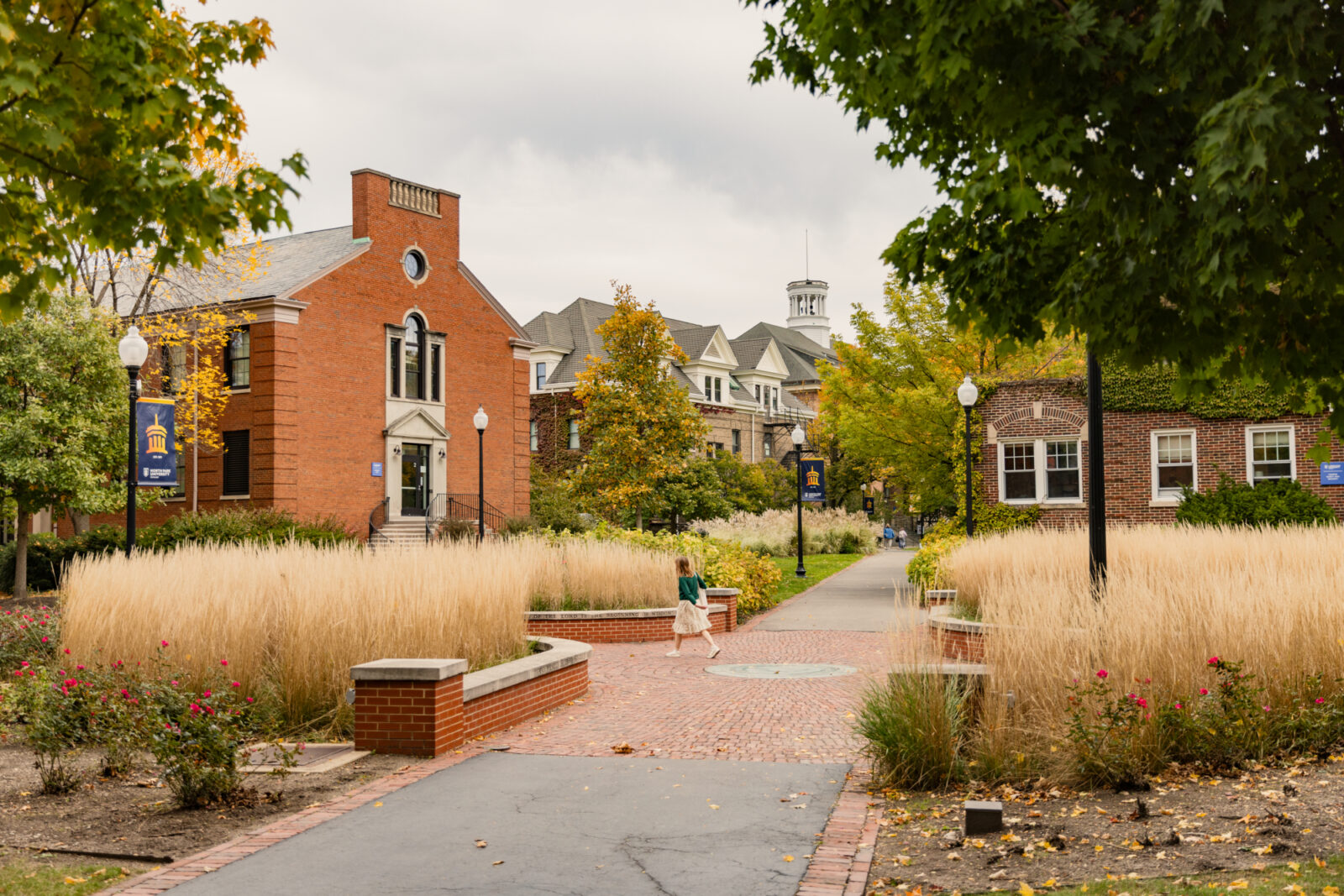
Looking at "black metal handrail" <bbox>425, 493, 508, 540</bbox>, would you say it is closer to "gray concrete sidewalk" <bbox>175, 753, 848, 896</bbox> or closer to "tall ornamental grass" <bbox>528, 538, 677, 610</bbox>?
"tall ornamental grass" <bbox>528, 538, 677, 610</bbox>

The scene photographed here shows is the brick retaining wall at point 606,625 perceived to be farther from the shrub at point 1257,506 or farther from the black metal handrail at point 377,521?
the black metal handrail at point 377,521

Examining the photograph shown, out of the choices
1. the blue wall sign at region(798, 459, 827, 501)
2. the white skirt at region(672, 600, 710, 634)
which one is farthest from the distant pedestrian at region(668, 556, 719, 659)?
the blue wall sign at region(798, 459, 827, 501)

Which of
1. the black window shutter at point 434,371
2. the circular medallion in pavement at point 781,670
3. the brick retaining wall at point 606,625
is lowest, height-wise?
the circular medallion in pavement at point 781,670

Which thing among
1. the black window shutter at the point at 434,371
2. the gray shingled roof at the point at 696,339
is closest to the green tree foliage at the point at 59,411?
the black window shutter at the point at 434,371

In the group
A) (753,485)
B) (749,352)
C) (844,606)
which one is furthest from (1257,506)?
(749,352)

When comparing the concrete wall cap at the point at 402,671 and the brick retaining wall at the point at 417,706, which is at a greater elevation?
the concrete wall cap at the point at 402,671

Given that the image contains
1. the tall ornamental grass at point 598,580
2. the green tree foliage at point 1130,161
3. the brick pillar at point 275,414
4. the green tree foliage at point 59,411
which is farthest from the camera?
the brick pillar at point 275,414

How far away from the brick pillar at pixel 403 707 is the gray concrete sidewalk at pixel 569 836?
1.73 ft

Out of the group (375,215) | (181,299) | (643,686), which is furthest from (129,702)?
(375,215)

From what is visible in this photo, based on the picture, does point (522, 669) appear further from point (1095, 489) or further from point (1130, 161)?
point (1130, 161)

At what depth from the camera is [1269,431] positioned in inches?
1021

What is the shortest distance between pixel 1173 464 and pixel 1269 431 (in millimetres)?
2220

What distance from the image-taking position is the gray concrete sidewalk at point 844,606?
19.1 meters

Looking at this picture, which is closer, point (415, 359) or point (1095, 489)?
point (1095, 489)
